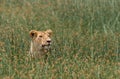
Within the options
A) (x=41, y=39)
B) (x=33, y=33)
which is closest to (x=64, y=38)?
(x=33, y=33)

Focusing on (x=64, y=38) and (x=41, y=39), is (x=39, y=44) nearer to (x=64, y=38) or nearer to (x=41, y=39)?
(x=41, y=39)

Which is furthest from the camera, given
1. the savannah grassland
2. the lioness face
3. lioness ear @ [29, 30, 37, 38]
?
lioness ear @ [29, 30, 37, 38]

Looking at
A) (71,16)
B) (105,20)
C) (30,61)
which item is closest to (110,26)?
(105,20)

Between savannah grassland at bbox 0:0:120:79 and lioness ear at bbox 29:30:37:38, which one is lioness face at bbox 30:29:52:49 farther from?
savannah grassland at bbox 0:0:120:79

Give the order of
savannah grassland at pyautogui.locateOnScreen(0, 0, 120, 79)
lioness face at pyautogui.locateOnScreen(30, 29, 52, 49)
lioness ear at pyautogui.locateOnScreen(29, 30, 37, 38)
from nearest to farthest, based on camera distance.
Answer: savannah grassland at pyautogui.locateOnScreen(0, 0, 120, 79)
lioness face at pyautogui.locateOnScreen(30, 29, 52, 49)
lioness ear at pyautogui.locateOnScreen(29, 30, 37, 38)

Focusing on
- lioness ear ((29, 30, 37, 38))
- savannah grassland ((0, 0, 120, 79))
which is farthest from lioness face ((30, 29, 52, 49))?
savannah grassland ((0, 0, 120, 79))

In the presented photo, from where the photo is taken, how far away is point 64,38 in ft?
29.4

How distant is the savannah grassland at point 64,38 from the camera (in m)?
6.54

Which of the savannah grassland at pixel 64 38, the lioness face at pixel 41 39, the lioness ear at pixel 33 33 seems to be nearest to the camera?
the savannah grassland at pixel 64 38

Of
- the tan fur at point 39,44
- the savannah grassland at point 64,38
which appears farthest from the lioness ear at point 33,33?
the savannah grassland at point 64,38

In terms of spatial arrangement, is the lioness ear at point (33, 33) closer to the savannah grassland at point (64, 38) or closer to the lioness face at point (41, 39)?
the lioness face at point (41, 39)

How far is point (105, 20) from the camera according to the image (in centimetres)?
1091

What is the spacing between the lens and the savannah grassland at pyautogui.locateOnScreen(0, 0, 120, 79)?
21.5ft

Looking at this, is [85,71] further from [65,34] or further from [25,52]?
[65,34]
